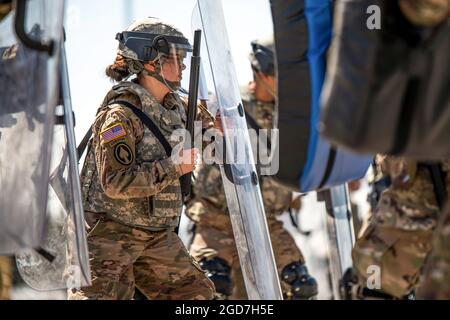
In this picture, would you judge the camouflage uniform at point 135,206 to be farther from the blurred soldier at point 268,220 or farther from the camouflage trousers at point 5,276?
the blurred soldier at point 268,220

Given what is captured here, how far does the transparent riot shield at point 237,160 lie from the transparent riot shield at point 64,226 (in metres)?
1.01

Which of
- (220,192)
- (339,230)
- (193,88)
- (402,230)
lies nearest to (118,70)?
(193,88)

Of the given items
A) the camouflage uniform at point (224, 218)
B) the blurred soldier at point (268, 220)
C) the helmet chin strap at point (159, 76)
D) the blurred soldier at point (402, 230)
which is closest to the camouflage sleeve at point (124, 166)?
the helmet chin strap at point (159, 76)

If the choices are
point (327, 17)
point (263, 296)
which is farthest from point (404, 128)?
point (263, 296)

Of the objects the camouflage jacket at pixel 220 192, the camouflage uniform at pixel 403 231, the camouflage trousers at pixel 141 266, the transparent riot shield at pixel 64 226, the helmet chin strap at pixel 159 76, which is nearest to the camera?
the transparent riot shield at pixel 64 226

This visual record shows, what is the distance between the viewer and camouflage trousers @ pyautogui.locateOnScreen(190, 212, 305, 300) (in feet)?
23.8

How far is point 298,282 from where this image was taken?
720 cm

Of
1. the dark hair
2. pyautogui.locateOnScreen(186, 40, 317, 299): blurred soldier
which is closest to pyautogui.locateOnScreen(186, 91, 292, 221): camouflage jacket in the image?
pyautogui.locateOnScreen(186, 40, 317, 299): blurred soldier

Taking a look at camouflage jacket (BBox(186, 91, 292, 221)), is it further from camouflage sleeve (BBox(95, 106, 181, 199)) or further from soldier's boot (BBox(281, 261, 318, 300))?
camouflage sleeve (BBox(95, 106, 181, 199))

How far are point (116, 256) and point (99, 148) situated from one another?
508 mm

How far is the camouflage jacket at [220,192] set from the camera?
741cm

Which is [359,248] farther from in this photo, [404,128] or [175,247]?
[404,128]

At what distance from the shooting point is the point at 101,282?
5.04 meters
